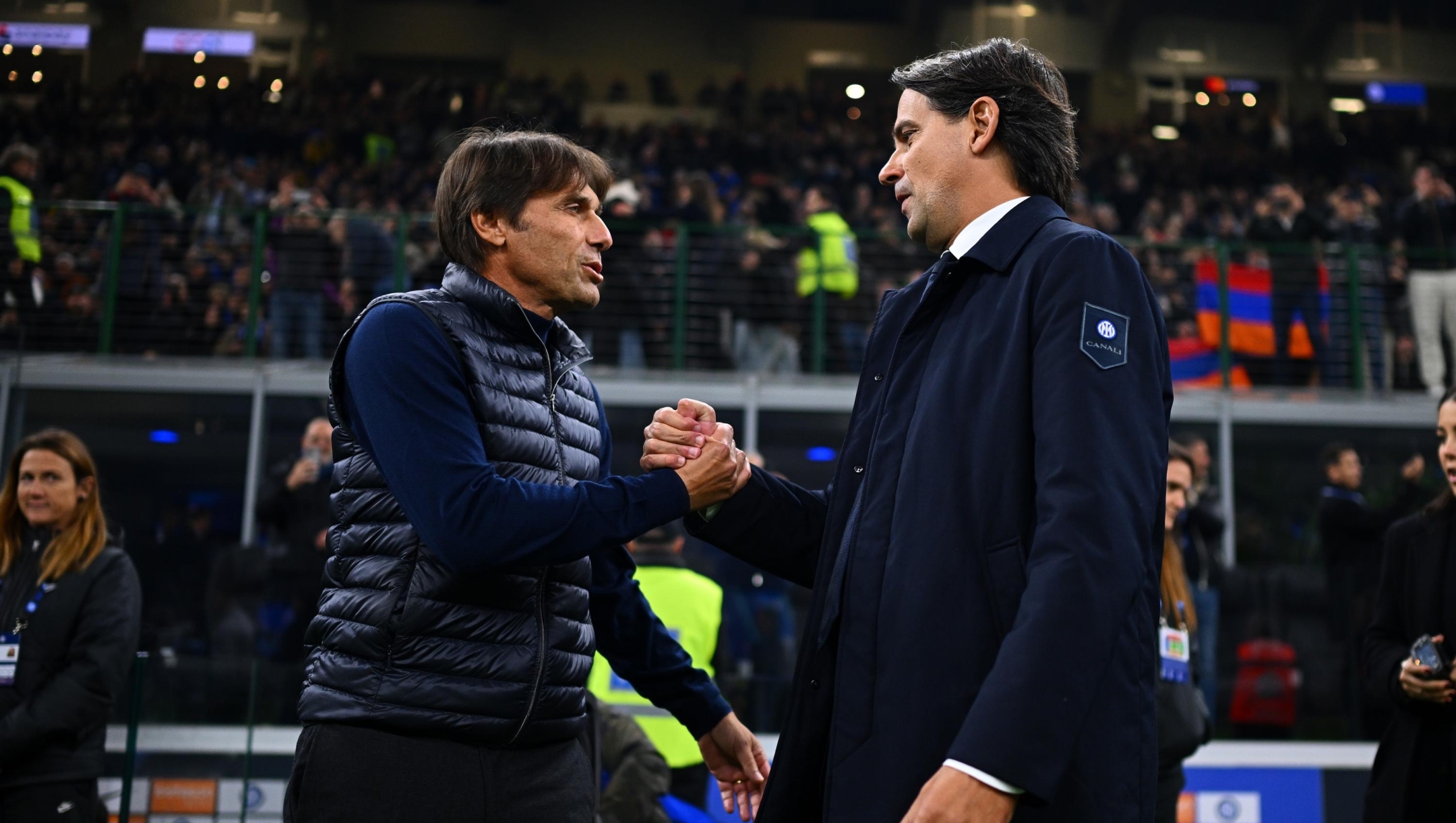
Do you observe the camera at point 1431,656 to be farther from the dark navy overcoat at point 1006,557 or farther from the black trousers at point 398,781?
the black trousers at point 398,781

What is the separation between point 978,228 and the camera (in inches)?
79.8

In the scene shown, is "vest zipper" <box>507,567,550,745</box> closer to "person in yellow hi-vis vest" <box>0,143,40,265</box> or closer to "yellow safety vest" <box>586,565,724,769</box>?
"yellow safety vest" <box>586,565,724,769</box>

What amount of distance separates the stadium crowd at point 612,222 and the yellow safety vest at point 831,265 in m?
0.14

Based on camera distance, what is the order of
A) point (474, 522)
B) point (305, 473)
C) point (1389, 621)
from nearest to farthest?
point (474, 522), point (1389, 621), point (305, 473)

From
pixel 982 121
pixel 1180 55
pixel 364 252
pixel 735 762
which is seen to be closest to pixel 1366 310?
pixel 364 252

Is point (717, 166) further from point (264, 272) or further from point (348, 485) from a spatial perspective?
point (348, 485)

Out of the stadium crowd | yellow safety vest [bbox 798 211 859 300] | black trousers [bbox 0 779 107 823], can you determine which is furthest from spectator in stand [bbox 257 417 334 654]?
yellow safety vest [bbox 798 211 859 300]

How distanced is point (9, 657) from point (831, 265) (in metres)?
7.79

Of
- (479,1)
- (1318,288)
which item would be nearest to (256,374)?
(1318,288)

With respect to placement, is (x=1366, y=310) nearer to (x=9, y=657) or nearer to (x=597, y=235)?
(x=597, y=235)

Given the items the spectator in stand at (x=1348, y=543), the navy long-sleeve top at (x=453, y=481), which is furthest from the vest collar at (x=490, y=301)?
the spectator in stand at (x=1348, y=543)

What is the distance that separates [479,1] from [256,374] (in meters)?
15.9

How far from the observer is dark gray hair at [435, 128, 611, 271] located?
235cm

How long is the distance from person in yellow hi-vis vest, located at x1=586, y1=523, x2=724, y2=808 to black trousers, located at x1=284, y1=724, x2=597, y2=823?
2.65 meters
